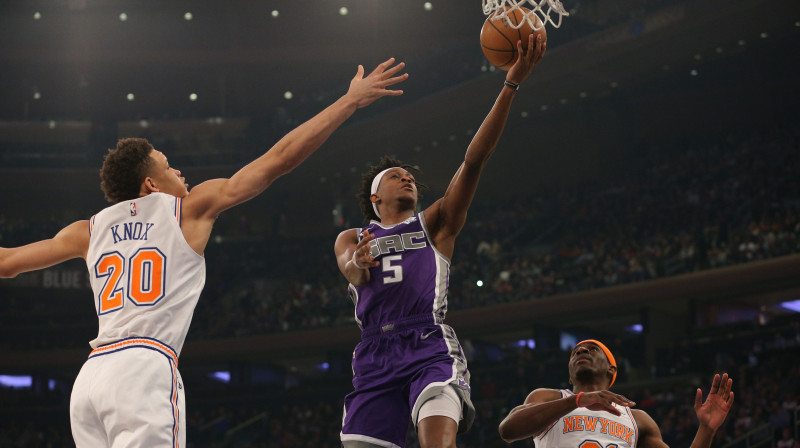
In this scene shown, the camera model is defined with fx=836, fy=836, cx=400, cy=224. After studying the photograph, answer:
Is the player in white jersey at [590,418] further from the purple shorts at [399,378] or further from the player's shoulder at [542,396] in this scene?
the purple shorts at [399,378]

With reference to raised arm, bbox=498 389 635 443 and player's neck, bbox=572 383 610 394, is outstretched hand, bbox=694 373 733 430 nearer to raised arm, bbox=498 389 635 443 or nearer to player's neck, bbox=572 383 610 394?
player's neck, bbox=572 383 610 394

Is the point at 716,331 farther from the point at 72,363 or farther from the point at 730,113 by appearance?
the point at 72,363

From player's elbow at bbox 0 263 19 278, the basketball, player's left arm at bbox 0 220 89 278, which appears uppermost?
the basketball

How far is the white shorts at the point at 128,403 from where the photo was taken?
10.1 ft

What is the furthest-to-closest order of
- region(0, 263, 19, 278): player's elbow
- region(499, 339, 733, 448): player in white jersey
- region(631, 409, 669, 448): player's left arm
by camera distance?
region(631, 409, 669, 448): player's left arm < region(499, 339, 733, 448): player in white jersey < region(0, 263, 19, 278): player's elbow

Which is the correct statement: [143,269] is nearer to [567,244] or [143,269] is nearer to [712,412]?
[712,412]

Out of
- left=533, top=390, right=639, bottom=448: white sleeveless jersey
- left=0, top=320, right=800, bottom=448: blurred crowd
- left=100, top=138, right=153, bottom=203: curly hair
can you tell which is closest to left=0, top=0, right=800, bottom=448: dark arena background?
left=0, top=320, right=800, bottom=448: blurred crowd

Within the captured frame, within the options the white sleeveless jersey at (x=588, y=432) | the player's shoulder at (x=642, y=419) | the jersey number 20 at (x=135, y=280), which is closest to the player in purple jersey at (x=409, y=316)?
the white sleeveless jersey at (x=588, y=432)

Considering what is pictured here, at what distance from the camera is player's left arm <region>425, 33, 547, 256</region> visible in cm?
466

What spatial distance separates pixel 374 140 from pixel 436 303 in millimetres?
22541

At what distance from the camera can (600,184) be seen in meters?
26.1

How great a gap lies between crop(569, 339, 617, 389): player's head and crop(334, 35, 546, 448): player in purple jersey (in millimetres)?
1112

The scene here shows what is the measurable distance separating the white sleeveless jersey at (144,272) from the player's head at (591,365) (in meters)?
2.70

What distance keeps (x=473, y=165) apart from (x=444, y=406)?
135 cm
